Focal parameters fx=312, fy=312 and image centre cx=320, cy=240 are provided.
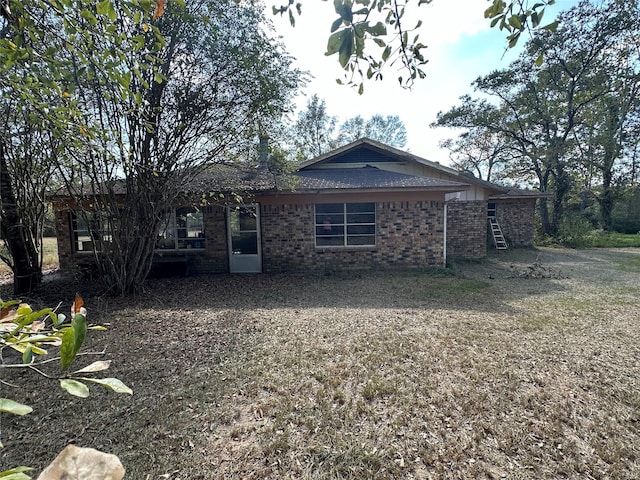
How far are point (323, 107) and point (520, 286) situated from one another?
88.1ft

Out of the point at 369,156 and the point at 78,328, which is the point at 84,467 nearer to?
the point at 78,328

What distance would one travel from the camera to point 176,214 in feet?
31.6

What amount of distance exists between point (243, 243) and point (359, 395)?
730cm

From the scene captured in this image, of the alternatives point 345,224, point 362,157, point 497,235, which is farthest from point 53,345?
point 497,235

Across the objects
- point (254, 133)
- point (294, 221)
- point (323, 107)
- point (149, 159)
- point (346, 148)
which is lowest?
point (294, 221)

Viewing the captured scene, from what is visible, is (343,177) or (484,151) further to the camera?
(484,151)

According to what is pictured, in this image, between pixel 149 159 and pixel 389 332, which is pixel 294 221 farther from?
pixel 389 332

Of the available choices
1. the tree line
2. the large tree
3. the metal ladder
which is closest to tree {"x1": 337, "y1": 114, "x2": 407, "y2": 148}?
the tree line

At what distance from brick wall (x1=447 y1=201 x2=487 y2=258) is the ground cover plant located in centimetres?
637

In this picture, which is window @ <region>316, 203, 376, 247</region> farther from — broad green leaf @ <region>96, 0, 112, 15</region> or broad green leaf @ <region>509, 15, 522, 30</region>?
broad green leaf @ <region>96, 0, 112, 15</region>

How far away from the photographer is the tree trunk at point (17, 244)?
6.43 m

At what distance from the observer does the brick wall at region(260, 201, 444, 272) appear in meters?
9.36

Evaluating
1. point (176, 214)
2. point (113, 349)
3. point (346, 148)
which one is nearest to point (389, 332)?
point (113, 349)

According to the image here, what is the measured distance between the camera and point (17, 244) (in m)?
6.97
